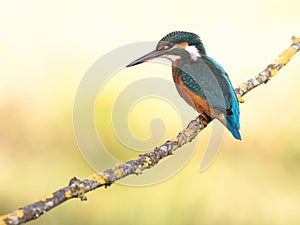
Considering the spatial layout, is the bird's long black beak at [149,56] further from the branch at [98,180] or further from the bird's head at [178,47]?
the branch at [98,180]

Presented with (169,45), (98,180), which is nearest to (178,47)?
(169,45)

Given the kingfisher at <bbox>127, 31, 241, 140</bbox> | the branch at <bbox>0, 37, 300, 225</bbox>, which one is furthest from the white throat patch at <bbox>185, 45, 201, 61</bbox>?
the branch at <bbox>0, 37, 300, 225</bbox>

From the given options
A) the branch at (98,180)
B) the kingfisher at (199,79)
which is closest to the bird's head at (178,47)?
the kingfisher at (199,79)

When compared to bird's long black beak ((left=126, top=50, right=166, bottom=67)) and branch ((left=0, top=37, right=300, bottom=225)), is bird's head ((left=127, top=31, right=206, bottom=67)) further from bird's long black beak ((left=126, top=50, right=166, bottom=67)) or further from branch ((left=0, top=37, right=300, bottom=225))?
branch ((left=0, top=37, right=300, bottom=225))

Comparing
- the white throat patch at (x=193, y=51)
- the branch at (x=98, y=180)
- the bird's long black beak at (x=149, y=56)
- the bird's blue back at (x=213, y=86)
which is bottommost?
the branch at (x=98, y=180)

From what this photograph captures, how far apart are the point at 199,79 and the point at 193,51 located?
7cm

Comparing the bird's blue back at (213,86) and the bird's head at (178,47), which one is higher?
the bird's head at (178,47)

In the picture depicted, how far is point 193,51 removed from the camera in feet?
4.85

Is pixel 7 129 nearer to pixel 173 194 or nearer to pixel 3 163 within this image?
pixel 3 163

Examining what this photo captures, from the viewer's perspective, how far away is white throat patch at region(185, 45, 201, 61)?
1.46 meters

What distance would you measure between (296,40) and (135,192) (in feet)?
2.51

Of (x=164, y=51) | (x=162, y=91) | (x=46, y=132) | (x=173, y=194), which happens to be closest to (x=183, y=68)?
(x=164, y=51)

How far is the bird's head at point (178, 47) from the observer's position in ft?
4.64

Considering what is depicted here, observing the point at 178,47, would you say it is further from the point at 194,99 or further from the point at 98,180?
the point at 98,180
